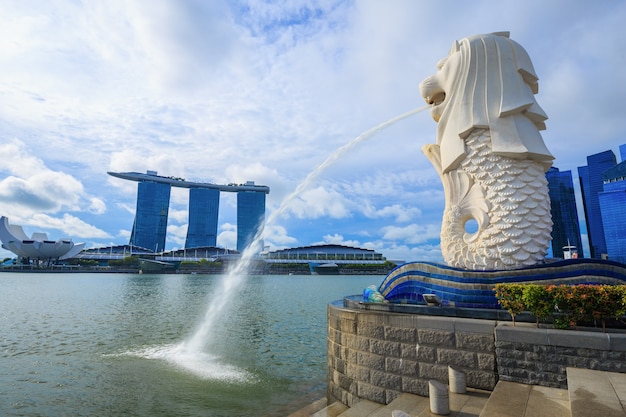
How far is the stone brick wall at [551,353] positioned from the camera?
18.8 feet

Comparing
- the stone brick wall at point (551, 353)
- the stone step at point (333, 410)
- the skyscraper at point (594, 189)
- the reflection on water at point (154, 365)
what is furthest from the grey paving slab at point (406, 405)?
the skyscraper at point (594, 189)

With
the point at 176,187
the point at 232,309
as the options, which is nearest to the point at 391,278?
the point at 232,309

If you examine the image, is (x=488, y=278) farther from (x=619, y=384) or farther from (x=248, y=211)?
(x=248, y=211)

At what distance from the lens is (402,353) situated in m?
7.35

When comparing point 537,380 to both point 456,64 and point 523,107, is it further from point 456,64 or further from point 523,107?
point 456,64

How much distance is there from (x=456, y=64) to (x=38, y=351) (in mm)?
17329

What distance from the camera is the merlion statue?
9492mm

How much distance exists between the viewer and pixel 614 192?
72625mm

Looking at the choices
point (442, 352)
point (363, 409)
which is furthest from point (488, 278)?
point (363, 409)

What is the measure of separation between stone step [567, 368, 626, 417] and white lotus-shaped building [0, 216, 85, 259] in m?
110

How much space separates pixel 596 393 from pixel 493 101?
7.73 m

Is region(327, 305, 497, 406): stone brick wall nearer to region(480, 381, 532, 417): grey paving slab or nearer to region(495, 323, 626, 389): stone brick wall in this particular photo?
region(495, 323, 626, 389): stone brick wall

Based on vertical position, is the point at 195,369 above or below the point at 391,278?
below

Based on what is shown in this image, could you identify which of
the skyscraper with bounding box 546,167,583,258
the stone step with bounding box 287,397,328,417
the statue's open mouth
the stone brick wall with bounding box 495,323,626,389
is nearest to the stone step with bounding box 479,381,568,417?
the stone brick wall with bounding box 495,323,626,389
